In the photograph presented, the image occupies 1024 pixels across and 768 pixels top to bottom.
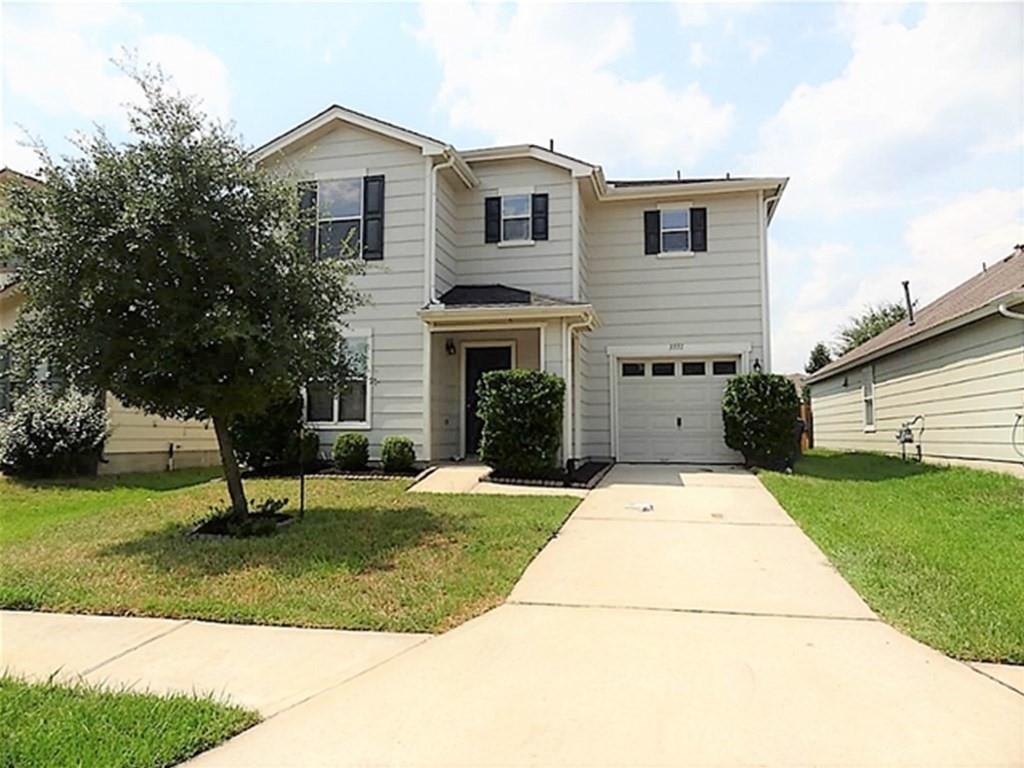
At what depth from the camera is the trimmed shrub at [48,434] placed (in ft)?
35.5

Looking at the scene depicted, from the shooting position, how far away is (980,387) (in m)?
11.1

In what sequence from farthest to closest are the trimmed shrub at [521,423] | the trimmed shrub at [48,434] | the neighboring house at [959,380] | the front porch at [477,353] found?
the front porch at [477,353], the trimmed shrub at [48,434], the trimmed shrub at [521,423], the neighboring house at [959,380]

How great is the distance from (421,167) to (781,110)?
6.18 meters

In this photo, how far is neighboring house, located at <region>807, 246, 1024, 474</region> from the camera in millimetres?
10133

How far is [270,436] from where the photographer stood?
11250 mm

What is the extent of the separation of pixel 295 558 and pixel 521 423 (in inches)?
194

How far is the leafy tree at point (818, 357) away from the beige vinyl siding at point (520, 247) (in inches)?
1075

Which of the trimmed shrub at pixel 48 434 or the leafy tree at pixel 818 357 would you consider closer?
the trimmed shrub at pixel 48 434

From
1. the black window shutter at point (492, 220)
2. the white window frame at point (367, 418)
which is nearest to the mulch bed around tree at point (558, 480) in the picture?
the white window frame at point (367, 418)

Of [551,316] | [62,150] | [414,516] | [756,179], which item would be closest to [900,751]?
[414,516]

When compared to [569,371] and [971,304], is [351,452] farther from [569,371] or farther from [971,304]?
[971,304]

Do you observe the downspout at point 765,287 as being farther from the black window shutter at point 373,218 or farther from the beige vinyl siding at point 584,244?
the black window shutter at point 373,218

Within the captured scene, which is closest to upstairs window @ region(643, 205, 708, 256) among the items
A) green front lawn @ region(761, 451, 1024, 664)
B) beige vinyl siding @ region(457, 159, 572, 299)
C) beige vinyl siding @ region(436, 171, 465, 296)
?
beige vinyl siding @ region(457, 159, 572, 299)

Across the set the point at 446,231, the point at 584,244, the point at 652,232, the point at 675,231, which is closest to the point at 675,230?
the point at 675,231
